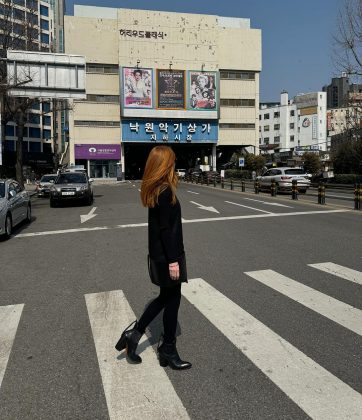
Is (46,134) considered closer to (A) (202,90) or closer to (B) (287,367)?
(A) (202,90)

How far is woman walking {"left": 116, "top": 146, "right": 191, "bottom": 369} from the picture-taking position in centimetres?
369

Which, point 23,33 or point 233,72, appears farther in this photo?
point 233,72

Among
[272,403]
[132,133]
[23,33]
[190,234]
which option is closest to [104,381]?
[272,403]

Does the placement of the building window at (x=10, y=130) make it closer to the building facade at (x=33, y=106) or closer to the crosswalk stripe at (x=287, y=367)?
the building facade at (x=33, y=106)

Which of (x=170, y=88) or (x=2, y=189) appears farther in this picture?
(x=170, y=88)

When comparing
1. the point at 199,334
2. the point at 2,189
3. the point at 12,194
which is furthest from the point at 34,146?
the point at 199,334

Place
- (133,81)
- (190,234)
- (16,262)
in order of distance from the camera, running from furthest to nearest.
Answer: (133,81), (190,234), (16,262)

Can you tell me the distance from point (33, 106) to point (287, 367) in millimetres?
66920

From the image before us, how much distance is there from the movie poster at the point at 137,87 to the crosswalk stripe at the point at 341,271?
205ft

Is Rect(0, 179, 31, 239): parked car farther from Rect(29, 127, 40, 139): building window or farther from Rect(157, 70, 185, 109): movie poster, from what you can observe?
Rect(29, 127, 40, 139): building window

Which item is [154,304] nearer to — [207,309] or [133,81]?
[207,309]

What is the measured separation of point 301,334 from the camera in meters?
4.45

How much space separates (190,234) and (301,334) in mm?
6847

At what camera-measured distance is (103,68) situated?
6850 centimetres
